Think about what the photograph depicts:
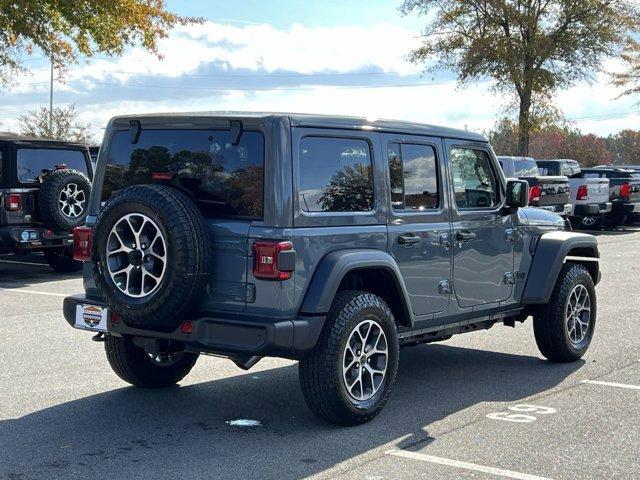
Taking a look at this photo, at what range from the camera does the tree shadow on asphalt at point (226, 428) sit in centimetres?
524

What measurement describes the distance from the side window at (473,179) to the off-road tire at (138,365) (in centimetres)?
233

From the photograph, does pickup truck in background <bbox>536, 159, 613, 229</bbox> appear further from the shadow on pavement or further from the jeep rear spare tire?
the jeep rear spare tire

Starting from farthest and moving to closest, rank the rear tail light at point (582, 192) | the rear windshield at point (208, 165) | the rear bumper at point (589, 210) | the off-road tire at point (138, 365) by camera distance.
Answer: the rear tail light at point (582, 192) < the rear bumper at point (589, 210) < the off-road tire at point (138, 365) < the rear windshield at point (208, 165)

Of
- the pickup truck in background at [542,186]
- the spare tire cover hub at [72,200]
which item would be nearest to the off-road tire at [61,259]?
the spare tire cover hub at [72,200]

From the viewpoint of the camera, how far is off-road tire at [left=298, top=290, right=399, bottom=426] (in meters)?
5.80

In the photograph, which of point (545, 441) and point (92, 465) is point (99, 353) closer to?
point (92, 465)

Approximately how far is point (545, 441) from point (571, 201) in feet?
65.7

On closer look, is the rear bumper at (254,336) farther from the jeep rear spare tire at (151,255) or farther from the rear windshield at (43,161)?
the rear windshield at (43,161)

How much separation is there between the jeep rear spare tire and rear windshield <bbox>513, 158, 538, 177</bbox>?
18.4 m

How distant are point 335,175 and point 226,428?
5.61 feet

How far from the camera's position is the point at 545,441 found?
5.75m

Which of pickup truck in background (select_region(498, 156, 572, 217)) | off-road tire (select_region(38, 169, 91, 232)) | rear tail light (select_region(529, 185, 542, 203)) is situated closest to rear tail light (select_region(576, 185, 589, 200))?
pickup truck in background (select_region(498, 156, 572, 217))

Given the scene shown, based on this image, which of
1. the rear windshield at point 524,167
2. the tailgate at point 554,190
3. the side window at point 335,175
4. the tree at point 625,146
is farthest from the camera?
the tree at point 625,146

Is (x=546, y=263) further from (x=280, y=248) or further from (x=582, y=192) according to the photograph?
(x=582, y=192)
